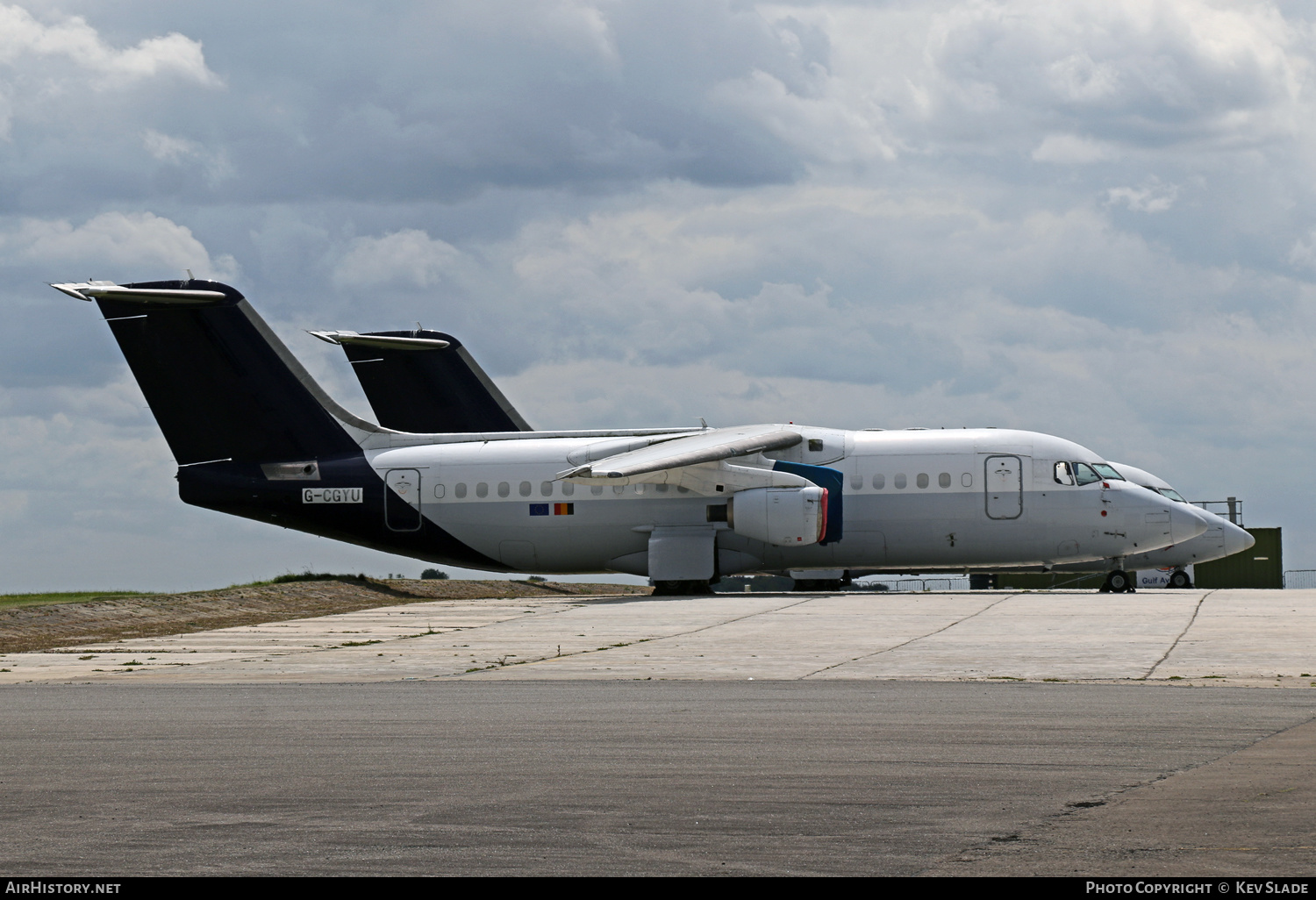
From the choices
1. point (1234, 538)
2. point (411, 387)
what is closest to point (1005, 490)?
point (1234, 538)

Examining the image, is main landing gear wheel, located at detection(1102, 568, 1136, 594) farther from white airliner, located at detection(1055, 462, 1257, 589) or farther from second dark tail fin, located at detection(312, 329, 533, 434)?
second dark tail fin, located at detection(312, 329, 533, 434)

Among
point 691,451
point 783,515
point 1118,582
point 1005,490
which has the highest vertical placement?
point 691,451

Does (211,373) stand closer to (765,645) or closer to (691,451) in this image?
(691,451)

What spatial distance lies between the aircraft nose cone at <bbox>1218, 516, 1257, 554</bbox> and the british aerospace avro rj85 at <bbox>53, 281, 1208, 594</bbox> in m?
1.54

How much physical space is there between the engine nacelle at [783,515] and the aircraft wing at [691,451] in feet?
3.67

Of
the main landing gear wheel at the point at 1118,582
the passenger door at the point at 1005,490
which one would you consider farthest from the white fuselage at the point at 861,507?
the main landing gear wheel at the point at 1118,582

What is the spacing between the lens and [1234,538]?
34062 millimetres

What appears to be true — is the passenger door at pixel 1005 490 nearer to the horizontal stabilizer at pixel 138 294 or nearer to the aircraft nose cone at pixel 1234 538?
the aircraft nose cone at pixel 1234 538

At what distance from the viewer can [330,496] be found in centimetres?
3472

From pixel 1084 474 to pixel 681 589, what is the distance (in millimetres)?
9777

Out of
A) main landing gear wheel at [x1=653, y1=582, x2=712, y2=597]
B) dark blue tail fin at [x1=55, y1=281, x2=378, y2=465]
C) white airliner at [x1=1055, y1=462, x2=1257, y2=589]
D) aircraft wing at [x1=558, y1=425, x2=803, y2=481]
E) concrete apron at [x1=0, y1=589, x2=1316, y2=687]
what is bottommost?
concrete apron at [x1=0, y1=589, x2=1316, y2=687]

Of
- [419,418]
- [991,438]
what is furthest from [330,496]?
[991,438]

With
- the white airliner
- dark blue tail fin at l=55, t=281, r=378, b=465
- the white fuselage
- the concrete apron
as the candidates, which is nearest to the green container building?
the white airliner

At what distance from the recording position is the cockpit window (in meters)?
32.3
